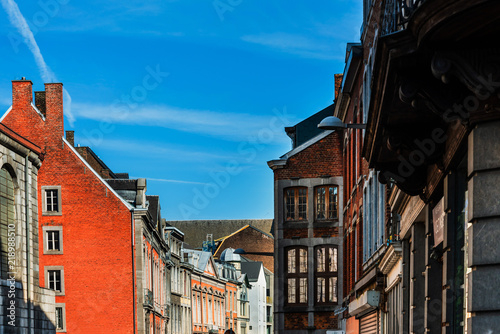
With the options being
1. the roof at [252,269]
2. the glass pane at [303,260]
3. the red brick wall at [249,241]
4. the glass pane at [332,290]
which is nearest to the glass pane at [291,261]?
the glass pane at [303,260]

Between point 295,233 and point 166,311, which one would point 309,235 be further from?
point 166,311

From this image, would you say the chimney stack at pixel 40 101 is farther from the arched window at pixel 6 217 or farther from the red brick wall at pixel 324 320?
the red brick wall at pixel 324 320

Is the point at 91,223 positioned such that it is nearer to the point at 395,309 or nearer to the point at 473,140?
the point at 395,309

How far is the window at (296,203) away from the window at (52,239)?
653 inches

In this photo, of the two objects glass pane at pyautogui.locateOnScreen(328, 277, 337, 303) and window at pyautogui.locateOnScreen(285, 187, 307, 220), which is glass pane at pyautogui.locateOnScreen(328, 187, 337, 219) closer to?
window at pyautogui.locateOnScreen(285, 187, 307, 220)

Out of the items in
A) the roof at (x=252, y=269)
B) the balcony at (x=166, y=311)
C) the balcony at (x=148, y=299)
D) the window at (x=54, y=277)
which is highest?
the window at (x=54, y=277)

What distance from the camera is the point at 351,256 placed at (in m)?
30.8

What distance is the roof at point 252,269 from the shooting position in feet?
363

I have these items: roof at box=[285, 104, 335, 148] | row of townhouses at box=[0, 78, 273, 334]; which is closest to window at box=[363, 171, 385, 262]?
roof at box=[285, 104, 335, 148]

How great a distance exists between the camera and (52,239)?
1896 inches

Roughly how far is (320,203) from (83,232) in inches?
661

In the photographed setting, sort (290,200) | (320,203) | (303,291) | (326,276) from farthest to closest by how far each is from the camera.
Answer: (290,200)
(320,203)
(303,291)
(326,276)

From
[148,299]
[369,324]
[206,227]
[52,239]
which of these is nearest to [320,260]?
[369,324]

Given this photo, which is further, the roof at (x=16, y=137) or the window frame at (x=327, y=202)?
the window frame at (x=327, y=202)
